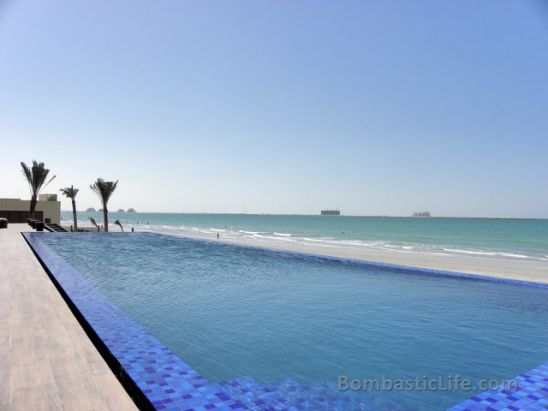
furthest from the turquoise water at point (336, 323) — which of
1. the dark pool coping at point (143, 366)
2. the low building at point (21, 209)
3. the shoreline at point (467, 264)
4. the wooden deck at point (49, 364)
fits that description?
the low building at point (21, 209)

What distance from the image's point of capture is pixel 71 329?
4.68m

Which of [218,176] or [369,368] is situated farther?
[218,176]

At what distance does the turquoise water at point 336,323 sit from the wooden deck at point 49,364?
160 cm

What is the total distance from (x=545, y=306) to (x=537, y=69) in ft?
48.0

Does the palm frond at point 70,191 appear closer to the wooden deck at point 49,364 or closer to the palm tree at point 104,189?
the palm tree at point 104,189

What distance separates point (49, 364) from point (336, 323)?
524cm

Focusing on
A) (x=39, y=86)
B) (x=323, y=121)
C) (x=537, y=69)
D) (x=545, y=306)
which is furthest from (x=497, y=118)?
(x=39, y=86)

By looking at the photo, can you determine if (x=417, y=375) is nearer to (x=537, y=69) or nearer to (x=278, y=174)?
(x=537, y=69)

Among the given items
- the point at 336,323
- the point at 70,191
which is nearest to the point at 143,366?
the point at 336,323

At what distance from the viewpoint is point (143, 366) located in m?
4.30

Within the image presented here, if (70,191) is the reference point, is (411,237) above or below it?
below

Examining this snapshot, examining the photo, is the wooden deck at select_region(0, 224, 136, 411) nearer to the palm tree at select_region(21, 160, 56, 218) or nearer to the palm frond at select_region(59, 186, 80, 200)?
the palm tree at select_region(21, 160, 56, 218)

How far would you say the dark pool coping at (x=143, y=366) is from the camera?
3.55 metres

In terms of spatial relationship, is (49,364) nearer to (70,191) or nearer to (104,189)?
(104,189)
